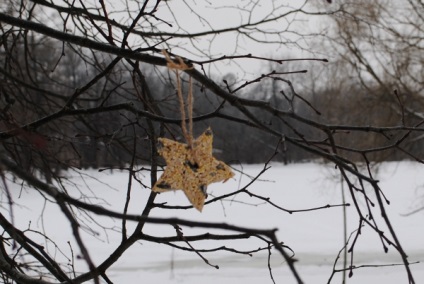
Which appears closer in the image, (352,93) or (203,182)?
(203,182)

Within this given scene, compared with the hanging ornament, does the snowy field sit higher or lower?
lower

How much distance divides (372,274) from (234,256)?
253cm

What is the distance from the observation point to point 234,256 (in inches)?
Result: 397

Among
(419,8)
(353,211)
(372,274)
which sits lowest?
(372,274)

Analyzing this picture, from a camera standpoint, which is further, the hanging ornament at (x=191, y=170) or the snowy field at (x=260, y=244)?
the snowy field at (x=260, y=244)

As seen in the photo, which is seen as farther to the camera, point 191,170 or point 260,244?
point 260,244

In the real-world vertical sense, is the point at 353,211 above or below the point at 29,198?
below

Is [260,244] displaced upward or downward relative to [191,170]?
downward

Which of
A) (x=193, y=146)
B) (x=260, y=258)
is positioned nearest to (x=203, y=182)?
(x=193, y=146)

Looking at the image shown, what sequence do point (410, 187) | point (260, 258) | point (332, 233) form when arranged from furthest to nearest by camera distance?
→ point (410, 187), point (332, 233), point (260, 258)

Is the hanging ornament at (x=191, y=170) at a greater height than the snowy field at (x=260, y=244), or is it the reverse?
the hanging ornament at (x=191, y=170)

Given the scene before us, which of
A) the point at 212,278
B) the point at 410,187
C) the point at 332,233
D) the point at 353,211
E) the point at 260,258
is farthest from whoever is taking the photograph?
the point at 410,187

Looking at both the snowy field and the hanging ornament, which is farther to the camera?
the snowy field

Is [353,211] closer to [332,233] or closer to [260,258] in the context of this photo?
[332,233]
